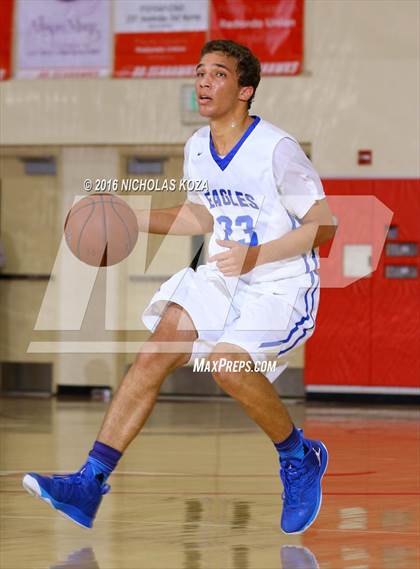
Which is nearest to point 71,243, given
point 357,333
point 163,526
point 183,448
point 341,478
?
point 163,526

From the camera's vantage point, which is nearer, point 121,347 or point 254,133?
point 254,133

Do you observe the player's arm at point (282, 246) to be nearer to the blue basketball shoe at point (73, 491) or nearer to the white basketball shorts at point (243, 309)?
the white basketball shorts at point (243, 309)

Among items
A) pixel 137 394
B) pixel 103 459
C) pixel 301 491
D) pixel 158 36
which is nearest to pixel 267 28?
A: pixel 158 36

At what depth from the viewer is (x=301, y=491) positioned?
3643 mm

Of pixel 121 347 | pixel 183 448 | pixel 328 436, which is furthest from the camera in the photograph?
pixel 121 347

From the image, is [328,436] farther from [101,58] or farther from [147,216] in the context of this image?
[101,58]

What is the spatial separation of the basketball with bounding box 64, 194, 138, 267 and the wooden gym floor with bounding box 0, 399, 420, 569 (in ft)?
2.92

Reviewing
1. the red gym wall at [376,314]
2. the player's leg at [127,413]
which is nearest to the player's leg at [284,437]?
the player's leg at [127,413]

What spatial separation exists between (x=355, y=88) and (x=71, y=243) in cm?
560

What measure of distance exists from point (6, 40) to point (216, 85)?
20.8 ft

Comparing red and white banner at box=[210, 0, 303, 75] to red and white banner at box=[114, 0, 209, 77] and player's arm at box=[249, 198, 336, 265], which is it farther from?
player's arm at box=[249, 198, 336, 265]

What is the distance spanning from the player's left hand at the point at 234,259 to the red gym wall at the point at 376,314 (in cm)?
580

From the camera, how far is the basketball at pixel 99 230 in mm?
3871

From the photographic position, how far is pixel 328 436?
6711 mm
